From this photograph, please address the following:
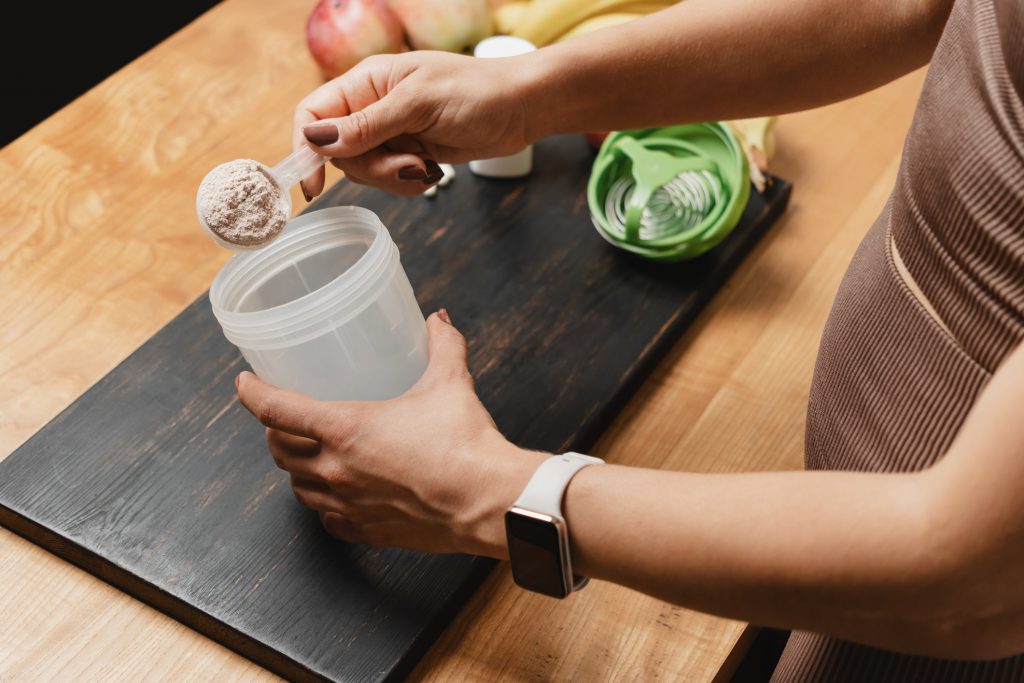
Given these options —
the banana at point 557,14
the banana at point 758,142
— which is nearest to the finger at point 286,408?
the banana at point 758,142

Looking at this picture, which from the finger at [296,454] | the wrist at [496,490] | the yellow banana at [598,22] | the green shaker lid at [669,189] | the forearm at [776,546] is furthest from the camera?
the yellow banana at [598,22]

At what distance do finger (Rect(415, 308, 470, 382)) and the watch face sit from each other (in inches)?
5.9

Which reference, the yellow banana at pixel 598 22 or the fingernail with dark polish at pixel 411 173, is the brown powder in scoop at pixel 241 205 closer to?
the fingernail with dark polish at pixel 411 173

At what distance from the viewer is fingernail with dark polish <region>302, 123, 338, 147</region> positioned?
758mm

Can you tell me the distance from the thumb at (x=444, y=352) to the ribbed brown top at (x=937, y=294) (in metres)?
0.27

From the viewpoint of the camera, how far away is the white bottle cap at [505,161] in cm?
101

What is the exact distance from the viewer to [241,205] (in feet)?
2.24

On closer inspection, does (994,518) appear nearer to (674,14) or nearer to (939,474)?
(939,474)

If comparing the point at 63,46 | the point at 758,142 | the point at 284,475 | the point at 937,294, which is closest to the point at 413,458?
the point at 284,475

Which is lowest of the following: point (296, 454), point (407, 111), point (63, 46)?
point (63, 46)

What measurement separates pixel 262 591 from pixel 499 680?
19 cm

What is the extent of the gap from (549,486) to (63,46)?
191 centimetres

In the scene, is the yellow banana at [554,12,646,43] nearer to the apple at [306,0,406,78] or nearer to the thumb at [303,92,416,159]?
the apple at [306,0,406,78]

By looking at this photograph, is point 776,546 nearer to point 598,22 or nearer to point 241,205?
point 241,205
